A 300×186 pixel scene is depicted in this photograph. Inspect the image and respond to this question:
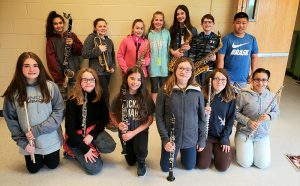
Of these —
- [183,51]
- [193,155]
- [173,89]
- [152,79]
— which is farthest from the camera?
[152,79]

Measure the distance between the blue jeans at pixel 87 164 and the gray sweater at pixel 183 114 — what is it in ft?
2.07

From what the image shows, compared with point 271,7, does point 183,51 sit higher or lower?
lower

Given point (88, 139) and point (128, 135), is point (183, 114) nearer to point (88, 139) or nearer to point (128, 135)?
point (128, 135)

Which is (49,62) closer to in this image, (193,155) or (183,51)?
(183,51)

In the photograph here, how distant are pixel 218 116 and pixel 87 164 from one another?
4.22 feet

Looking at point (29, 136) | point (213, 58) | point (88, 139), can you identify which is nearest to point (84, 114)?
point (88, 139)

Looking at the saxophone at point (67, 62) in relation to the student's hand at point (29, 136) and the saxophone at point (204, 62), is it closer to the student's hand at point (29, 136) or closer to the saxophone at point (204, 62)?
the student's hand at point (29, 136)

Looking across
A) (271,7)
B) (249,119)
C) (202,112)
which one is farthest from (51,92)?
(271,7)

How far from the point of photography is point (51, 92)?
88.5 inches

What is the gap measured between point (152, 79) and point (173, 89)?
1.14 metres

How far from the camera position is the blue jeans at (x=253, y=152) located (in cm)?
243

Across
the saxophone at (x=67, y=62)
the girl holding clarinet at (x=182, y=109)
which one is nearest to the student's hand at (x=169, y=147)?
the girl holding clarinet at (x=182, y=109)

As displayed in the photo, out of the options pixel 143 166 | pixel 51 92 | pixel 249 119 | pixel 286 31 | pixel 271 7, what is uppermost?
pixel 271 7

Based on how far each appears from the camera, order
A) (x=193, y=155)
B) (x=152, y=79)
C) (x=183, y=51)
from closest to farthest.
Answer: (x=193, y=155), (x=183, y=51), (x=152, y=79)
